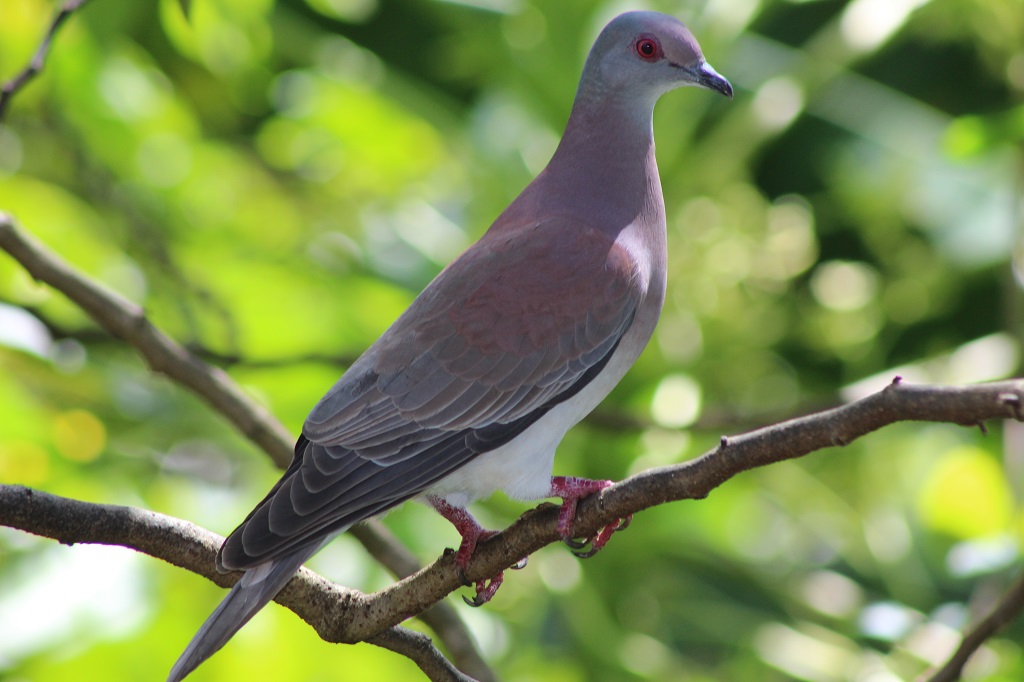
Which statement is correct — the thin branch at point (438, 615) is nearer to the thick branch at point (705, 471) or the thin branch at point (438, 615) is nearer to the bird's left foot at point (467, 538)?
the bird's left foot at point (467, 538)

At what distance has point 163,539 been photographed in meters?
1.53

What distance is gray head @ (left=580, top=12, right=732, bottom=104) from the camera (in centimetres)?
→ 215

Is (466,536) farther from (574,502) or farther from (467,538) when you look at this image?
(574,502)

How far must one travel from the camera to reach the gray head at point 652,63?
215cm

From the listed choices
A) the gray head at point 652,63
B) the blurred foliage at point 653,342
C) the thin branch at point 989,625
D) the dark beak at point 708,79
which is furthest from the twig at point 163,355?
the thin branch at point 989,625

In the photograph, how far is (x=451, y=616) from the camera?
7.07 feet

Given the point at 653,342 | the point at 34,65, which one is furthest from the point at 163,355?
the point at 653,342

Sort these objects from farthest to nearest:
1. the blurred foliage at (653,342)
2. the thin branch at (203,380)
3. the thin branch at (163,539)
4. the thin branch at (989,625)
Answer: the blurred foliage at (653,342) < the thin branch at (203,380) < the thin branch at (989,625) < the thin branch at (163,539)

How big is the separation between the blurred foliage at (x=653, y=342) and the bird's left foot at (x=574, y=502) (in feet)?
1.94

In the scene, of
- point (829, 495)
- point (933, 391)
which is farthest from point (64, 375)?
point (933, 391)

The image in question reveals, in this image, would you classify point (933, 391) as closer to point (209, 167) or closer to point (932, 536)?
point (932, 536)

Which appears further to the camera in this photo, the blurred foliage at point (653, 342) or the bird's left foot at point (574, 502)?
the blurred foliage at point (653, 342)

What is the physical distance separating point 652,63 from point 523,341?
1.89ft

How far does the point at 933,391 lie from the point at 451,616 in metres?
1.23
